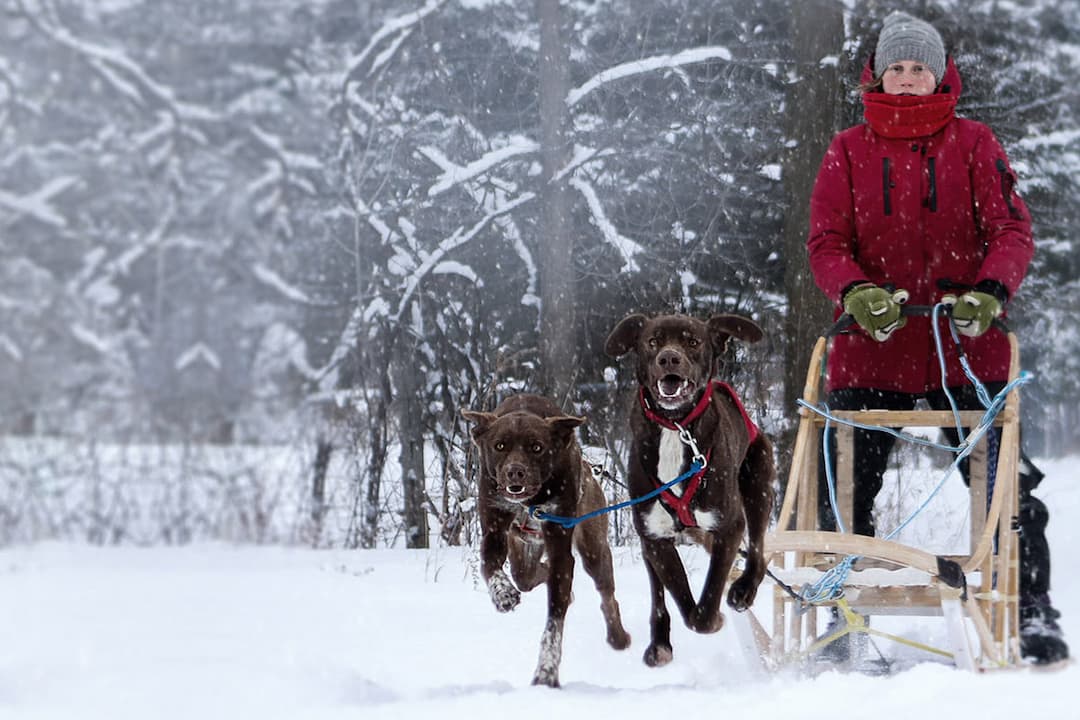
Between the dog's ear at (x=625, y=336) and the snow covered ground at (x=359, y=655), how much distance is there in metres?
0.98

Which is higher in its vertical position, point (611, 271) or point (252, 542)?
point (611, 271)

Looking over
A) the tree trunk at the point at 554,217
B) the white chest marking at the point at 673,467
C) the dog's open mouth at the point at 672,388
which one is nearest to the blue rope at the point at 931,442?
the white chest marking at the point at 673,467

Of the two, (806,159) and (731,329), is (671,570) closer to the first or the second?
(731,329)

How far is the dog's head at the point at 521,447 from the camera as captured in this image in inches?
130

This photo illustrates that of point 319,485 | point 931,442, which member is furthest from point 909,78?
point 319,485

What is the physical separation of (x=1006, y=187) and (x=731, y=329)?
1.20m

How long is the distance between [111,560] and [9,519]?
437 mm

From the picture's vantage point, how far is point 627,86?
750 centimetres

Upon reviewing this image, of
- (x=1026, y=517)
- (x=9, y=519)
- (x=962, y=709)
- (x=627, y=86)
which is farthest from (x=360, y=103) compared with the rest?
(x=962, y=709)

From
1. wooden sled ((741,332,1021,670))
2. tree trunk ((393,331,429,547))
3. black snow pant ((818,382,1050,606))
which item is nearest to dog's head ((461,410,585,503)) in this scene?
wooden sled ((741,332,1021,670))

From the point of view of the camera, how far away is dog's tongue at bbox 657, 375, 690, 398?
3197 millimetres

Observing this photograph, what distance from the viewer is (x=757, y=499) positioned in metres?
3.65

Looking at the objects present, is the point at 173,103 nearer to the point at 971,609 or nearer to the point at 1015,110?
the point at 971,609

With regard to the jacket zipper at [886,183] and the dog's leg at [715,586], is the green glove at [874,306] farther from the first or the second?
the dog's leg at [715,586]
